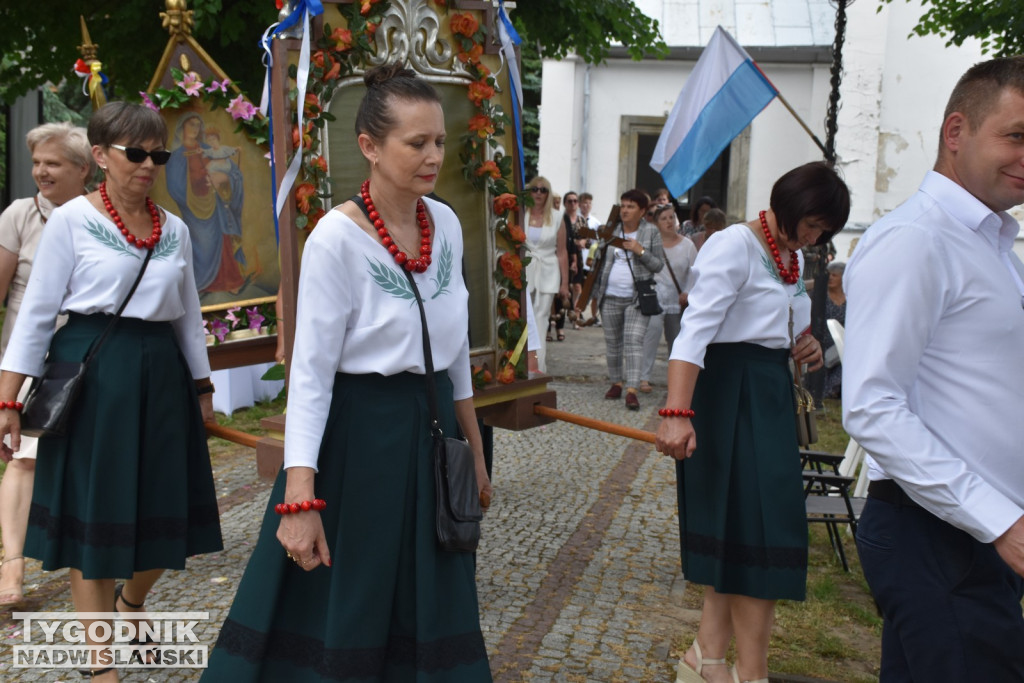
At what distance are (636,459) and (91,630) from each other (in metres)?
4.99

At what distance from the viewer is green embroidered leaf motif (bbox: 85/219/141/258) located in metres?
3.83

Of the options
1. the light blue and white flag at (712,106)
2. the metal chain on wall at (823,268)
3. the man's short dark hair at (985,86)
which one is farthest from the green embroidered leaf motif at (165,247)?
the metal chain on wall at (823,268)

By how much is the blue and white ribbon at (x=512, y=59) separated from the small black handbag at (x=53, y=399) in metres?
1.98

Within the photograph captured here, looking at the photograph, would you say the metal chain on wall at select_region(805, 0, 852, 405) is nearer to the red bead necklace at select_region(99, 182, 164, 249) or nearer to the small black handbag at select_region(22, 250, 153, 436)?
the red bead necklace at select_region(99, 182, 164, 249)

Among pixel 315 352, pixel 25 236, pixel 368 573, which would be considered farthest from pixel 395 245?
pixel 25 236

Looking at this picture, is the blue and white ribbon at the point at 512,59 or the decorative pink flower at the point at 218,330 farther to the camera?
the decorative pink flower at the point at 218,330

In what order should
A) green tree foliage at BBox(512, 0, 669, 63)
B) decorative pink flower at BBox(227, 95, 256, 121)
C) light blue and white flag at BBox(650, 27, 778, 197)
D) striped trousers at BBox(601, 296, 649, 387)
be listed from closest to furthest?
decorative pink flower at BBox(227, 95, 256, 121)
light blue and white flag at BBox(650, 27, 778, 197)
striped trousers at BBox(601, 296, 649, 387)
green tree foliage at BBox(512, 0, 669, 63)

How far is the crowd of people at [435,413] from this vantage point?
232cm

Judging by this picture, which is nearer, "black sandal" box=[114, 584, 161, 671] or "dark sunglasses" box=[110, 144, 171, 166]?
"dark sunglasses" box=[110, 144, 171, 166]

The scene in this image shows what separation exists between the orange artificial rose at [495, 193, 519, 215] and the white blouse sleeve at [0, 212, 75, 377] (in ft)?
5.60

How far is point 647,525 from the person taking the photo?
21.1 feet

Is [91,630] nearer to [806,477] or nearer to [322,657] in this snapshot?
[322,657]

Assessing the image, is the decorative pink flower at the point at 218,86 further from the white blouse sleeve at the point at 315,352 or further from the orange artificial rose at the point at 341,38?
the white blouse sleeve at the point at 315,352

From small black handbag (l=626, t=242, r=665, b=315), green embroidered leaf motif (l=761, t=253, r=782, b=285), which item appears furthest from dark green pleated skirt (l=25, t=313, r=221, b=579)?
small black handbag (l=626, t=242, r=665, b=315)
